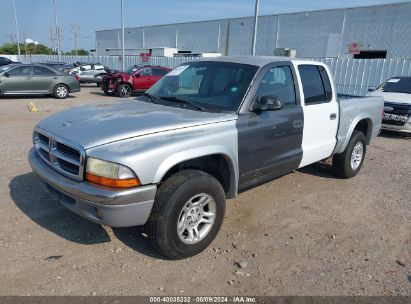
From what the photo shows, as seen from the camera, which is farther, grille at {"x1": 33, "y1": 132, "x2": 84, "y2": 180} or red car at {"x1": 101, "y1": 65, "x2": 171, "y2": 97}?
red car at {"x1": 101, "y1": 65, "x2": 171, "y2": 97}

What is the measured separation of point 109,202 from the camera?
281cm

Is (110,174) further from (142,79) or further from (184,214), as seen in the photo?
(142,79)

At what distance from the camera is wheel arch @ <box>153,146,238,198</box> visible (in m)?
3.02

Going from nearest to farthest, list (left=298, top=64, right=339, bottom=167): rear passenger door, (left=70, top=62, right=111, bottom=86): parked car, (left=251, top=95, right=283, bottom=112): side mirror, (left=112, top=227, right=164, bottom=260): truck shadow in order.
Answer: (left=112, top=227, right=164, bottom=260): truck shadow < (left=251, top=95, right=283, bottom=112): side mirror < (left=298, top=64, right=339, bottom=167): rear passenger door < (left=70, top=62, right=111, bottom=86): parked car

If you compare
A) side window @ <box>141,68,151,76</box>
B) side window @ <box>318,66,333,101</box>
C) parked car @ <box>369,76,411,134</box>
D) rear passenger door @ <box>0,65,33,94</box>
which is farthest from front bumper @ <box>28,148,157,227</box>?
side window @ <box>141,68,151,76</box>

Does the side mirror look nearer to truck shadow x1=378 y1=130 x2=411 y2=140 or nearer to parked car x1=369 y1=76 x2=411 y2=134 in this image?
parked car x1=369 y1=76 x2=411 y2=134

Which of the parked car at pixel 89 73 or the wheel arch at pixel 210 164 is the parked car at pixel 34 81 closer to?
the parked car at pixel 89 73

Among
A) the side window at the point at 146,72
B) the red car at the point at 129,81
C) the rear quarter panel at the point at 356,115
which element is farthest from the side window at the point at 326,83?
the side window at the point at 146,72

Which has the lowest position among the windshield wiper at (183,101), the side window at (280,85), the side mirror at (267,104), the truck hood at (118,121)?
the truck hood at (118,121)

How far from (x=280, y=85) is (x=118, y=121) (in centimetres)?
200

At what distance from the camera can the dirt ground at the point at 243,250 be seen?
3.02 meters

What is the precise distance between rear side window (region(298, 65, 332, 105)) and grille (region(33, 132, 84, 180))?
290cm

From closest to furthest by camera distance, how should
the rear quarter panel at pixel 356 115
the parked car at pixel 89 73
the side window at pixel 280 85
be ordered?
the side window at pixel 280 85, the rear quarter panel at pixel 356 115, the parked car at pixel 89 73

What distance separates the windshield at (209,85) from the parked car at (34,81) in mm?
12685
